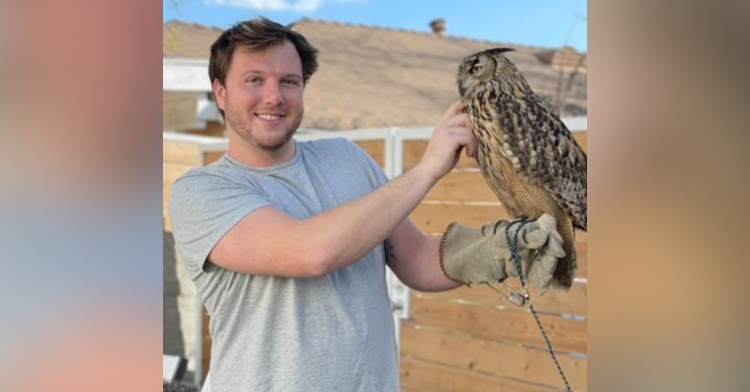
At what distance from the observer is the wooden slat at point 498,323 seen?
2.82 m

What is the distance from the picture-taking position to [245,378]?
1289 mm

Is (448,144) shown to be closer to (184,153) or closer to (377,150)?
(377,150)

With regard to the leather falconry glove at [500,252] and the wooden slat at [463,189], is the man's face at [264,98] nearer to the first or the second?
the leather falconry glove at [500,252]

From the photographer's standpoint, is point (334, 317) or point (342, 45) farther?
point (342, 45)

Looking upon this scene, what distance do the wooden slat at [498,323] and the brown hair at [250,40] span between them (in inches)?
70.8

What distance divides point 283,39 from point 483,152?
16.2 inches

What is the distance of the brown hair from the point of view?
4.36 feet

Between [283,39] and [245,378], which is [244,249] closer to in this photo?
[245,378]

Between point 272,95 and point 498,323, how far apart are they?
204 cm

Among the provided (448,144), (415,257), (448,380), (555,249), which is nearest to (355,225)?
(448,144)

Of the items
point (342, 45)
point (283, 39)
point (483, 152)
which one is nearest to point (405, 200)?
point (483, 152)

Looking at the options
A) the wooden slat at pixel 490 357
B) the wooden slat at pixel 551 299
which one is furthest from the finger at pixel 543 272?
the wooden slat at pixel 490 357

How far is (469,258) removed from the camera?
1.39 m
